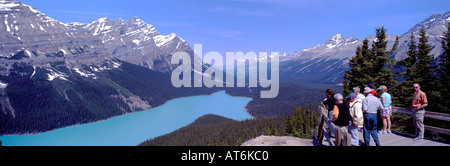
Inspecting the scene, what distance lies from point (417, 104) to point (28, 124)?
227m

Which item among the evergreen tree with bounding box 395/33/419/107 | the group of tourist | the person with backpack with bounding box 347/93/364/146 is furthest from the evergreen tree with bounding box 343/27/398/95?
the person with backpack with bounding box 347/93/364/146

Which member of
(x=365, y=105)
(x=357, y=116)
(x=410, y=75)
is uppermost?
(x=410, y=75)

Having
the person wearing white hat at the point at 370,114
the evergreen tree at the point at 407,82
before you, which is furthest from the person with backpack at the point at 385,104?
the evergreen tree at the point at 407,82

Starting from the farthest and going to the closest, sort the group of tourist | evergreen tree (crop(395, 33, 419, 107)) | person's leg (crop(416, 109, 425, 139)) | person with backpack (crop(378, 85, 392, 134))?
evergreen tree (crop(395, 33, 419, 107)), person with backpack (crop(378, 85, 392, 134)), person's leg (crop(416, 109, 425, 139)), the group of tourist

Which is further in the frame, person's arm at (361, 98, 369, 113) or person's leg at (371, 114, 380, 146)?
person's arm at (361, 98, 369, 113)

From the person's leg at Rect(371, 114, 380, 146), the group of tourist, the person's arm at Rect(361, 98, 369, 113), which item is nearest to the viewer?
the group of tourist

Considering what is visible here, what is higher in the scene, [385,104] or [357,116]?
[385,104]

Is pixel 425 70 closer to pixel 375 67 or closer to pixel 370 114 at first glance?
pixel 375 67

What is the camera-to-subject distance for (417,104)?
1445cm

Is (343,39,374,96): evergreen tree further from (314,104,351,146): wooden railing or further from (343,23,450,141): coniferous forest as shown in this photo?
(314,104,351,146): wooden railing

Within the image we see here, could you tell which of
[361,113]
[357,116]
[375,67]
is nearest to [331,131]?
[357,116]
